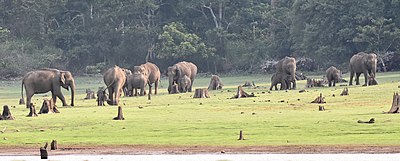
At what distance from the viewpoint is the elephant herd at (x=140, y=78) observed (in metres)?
38.2

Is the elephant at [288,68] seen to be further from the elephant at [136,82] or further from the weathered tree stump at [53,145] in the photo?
the weathered tree stump at [53,145]

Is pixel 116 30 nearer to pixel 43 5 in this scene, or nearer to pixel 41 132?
pixel 43 5

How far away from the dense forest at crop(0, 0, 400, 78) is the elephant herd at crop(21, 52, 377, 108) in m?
14.9

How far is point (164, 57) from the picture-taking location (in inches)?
2852

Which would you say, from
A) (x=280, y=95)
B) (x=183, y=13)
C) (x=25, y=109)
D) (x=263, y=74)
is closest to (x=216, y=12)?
(x=183, y=13)

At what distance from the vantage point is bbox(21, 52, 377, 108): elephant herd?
3822cm

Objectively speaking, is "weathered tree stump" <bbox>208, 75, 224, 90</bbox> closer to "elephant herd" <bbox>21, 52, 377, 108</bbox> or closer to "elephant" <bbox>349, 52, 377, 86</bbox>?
"elephant herd" <bbox>21, 52, 377, 108</bbox>

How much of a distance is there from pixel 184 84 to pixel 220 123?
826 inches

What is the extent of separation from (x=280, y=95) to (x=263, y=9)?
3367 cm

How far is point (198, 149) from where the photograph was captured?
76.4 feet

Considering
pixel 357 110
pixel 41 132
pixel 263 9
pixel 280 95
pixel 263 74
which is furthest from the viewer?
pixel 263 9

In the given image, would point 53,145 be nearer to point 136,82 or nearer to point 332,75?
point 136,82

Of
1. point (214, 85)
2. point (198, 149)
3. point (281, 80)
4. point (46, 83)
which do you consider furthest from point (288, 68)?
point (198, 149)

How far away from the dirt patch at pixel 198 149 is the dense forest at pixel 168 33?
1680 inches
